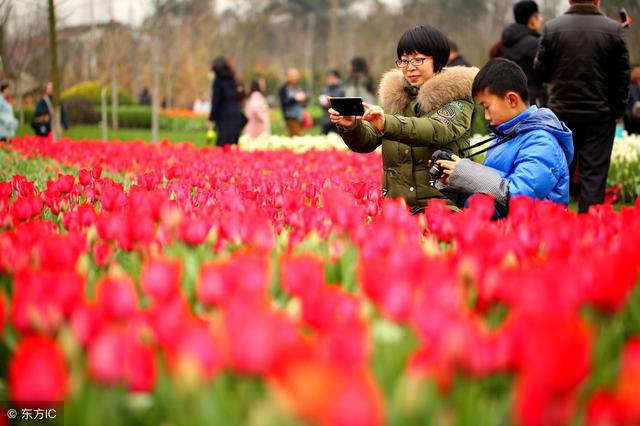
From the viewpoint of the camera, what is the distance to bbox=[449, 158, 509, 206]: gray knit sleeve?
144 inches

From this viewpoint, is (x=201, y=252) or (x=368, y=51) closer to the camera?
(x=201, y=252)

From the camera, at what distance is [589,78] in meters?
6.33

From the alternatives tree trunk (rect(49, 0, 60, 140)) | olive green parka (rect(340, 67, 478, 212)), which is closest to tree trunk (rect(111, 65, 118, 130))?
tree trunk (rect(49, 0, 60, 140))

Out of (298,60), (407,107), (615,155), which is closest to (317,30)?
(298,60)

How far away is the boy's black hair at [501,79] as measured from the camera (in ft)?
12.5

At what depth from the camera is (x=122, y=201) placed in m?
3.13

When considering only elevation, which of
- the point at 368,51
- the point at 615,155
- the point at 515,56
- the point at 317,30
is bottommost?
the point at 615,155

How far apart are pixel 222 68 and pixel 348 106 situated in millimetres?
8984

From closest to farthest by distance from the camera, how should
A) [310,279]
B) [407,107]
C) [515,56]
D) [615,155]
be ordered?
[310,279] → [407,107] → [515,56] → [615,155]

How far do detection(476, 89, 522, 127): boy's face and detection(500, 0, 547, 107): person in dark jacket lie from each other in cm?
462

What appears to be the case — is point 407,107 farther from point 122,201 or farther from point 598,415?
point 598,415

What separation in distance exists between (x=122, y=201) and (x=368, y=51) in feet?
114

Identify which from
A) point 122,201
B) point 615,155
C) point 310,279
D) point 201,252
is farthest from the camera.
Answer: point 615,155

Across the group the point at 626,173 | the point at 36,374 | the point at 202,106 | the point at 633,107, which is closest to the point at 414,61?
the point at 36,374
